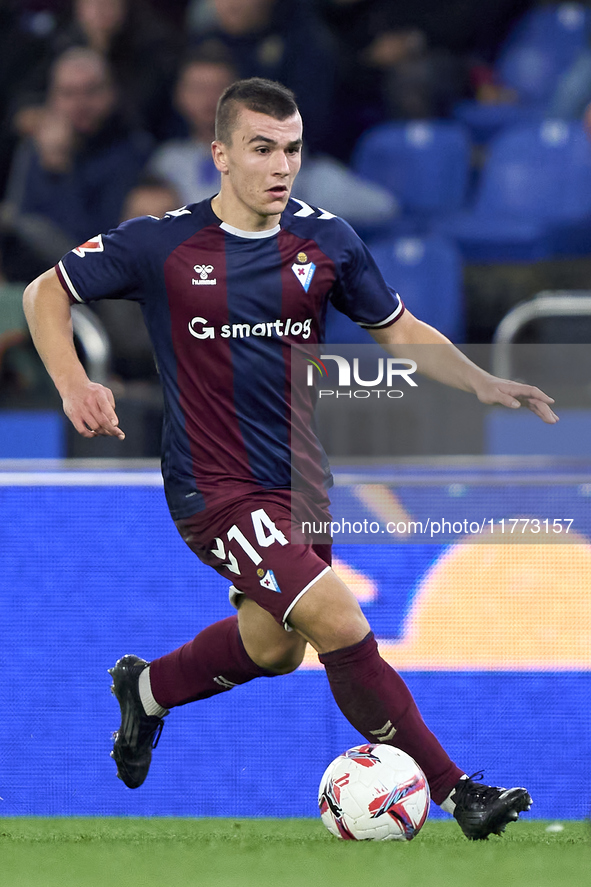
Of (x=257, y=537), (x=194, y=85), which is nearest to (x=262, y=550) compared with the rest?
(x=257, y=537)

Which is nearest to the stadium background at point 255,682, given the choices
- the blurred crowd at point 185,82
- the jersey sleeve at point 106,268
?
the jersey sleeve at point 106,268

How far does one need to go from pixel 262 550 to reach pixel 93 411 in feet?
1.80

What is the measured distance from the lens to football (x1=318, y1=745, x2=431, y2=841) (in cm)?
316

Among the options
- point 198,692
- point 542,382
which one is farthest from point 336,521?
point 542,382

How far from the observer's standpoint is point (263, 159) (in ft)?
10.8

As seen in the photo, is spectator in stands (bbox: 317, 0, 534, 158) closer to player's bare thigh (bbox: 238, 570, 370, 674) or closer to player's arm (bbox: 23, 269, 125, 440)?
player's arm (bbox: 23, 269, 125, 440)

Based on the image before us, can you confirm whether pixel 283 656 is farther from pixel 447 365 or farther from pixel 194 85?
pixel 194 85

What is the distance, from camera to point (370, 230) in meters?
6.98

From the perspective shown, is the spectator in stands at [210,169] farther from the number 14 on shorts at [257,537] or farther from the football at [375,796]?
the football at [375,796]

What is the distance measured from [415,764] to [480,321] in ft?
11.7

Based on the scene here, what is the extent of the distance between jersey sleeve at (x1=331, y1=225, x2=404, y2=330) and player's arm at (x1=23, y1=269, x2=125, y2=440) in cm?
73

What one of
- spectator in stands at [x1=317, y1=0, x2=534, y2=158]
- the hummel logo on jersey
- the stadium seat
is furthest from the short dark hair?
the stadium seat

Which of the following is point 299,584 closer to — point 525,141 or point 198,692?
point 198,692

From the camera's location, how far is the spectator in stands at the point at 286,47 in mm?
7156
